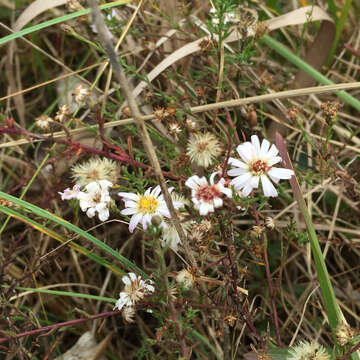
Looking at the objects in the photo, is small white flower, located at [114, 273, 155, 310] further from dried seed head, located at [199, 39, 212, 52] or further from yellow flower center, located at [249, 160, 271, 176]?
dried seed head, located at [199, 39, 212, 52]

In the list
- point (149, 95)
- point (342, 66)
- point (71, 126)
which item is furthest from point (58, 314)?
point (342, 66)

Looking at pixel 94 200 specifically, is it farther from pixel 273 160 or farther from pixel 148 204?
pixel 273 160

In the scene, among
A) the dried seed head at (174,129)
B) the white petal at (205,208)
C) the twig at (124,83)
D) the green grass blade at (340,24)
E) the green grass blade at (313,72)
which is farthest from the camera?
the green grass blade at (340,24)

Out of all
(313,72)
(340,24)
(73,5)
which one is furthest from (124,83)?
(340,24)

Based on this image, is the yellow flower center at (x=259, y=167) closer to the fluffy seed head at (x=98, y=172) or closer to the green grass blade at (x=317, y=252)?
the green grass blade at (x=317, y=252)

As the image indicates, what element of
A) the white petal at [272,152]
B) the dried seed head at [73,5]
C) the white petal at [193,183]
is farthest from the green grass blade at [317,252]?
the dried seed head at [73,5]

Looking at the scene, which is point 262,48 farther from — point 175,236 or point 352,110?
point 175,236

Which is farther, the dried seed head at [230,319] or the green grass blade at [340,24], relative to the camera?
the green grass blade at [340,24]
